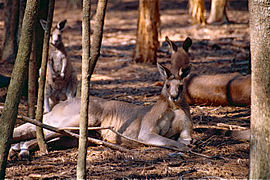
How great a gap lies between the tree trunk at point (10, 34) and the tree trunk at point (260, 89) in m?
8.01

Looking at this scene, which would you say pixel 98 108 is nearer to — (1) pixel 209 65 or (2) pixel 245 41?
(1) pixel 209 65

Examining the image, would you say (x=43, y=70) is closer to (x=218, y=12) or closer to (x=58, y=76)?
(x=58, y=76)

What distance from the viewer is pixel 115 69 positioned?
11.4 meters

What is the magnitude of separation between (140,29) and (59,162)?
23.0 feet

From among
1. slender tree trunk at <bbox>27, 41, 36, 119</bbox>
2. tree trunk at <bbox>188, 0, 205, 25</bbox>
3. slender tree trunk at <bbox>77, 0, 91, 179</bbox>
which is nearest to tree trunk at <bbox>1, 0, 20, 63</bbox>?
slender tree trunk at <bbox>27, 41, 36, 119</bbox>

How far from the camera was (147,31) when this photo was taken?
11.6 meters

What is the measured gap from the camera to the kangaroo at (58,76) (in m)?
8.16

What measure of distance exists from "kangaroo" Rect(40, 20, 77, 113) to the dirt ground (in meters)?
0.60

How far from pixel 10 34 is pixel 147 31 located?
335cm

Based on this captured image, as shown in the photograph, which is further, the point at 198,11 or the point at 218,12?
the point at 218,12

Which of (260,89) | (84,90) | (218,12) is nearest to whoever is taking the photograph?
(260,89)

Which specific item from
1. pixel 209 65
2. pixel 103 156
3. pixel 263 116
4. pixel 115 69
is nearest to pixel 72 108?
pixel 103 156

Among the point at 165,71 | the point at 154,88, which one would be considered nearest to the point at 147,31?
the point at 154,88

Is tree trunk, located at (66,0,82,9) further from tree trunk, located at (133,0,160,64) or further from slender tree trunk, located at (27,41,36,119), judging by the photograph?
slender tree trunk, located at (27,41,36,119)
